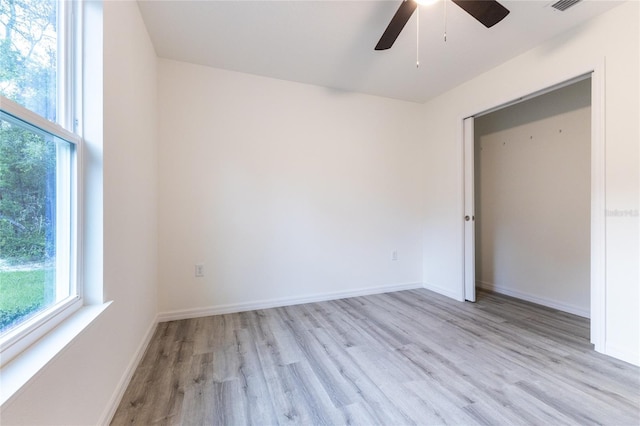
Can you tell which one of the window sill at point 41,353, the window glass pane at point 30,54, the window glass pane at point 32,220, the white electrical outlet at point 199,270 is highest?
the window glass pane at point 30,54

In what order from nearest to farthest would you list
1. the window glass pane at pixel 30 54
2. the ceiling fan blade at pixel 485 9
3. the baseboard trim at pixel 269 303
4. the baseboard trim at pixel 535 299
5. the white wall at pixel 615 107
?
the window glass pane at pixel 30 54 → the ceiling fan blade at pixel 485 9 → the white wall at pixel 615 107 → the baseboard trim at pixel 269 303 → the baseboard trim at pixel 535 299

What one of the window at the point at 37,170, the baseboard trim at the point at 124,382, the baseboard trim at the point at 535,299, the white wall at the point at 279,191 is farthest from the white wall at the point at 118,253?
the baseboard trim at the point at 535,299

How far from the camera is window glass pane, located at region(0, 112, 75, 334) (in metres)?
0.86

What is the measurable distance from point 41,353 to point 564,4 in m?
3.47

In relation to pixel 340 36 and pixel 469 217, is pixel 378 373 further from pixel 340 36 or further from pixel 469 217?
pixel 340 36

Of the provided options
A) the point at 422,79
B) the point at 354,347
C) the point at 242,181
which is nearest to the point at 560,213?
the point at 422,79

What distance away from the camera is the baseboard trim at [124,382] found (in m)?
1.29

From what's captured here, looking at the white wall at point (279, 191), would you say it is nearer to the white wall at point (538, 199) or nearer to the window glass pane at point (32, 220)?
the white wall at point (538, 199)

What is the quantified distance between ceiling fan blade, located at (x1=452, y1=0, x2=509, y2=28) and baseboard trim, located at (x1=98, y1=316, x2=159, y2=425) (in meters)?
2.92

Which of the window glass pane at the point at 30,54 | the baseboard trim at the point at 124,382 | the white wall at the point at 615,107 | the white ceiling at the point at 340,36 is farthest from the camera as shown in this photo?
the white ceiling at the point at 340,36

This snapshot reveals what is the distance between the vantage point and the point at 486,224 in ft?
12.2

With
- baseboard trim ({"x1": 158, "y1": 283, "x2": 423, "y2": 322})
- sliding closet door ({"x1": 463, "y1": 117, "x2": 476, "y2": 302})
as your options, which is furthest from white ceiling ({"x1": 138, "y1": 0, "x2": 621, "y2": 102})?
baseboard trim ({"x1": 158, "y1": 283, "x2": 423, "y2": 322})

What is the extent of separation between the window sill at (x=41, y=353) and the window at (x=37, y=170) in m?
0.03

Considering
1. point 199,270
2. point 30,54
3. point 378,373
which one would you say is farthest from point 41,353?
point 199,270
